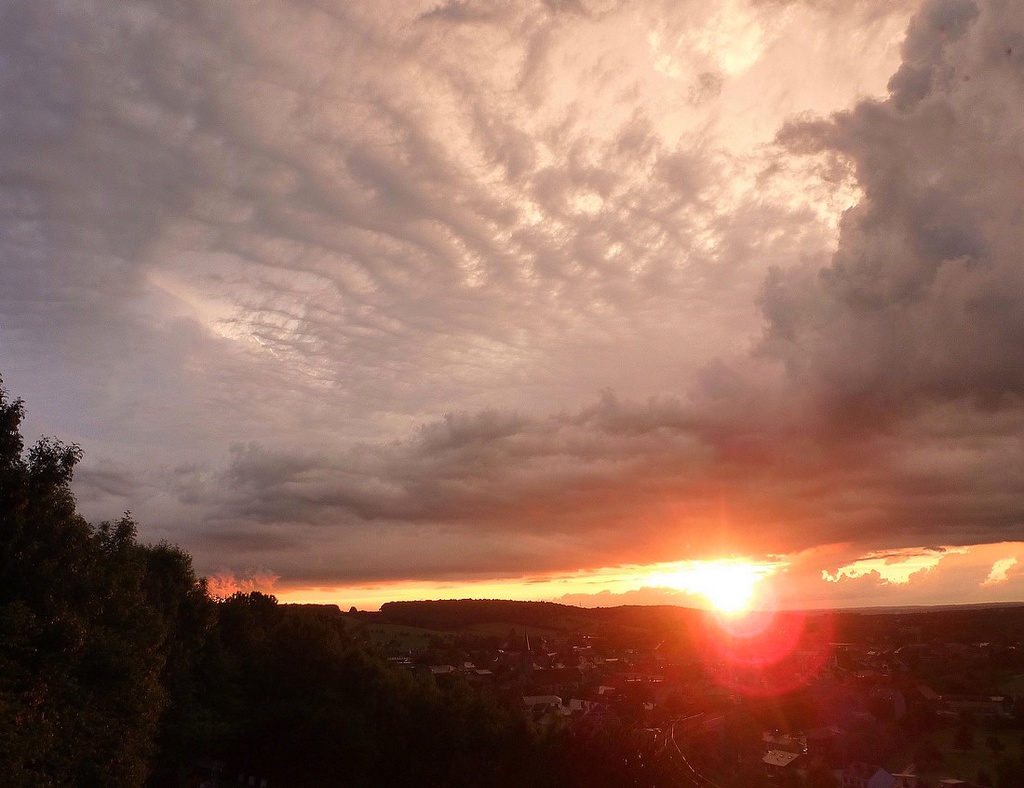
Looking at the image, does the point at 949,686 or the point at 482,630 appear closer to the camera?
the point at 949,686

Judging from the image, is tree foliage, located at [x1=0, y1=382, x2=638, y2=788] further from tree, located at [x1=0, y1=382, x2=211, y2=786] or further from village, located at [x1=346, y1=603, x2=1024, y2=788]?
village, located at [x1=346, y1=603, x2=1024, y2=788]

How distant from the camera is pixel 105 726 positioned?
22.8m

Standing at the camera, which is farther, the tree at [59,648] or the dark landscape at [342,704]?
the dark landscape at [342,704]

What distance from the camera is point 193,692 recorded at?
36.1 meters

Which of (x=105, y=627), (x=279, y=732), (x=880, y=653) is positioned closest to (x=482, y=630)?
(x=880, y=653)

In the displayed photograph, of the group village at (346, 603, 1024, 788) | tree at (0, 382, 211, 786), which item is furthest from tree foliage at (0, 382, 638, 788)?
village at (346, 603, 1024, 788)

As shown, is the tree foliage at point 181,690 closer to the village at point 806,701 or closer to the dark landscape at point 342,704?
the dark landscape at point 342,704

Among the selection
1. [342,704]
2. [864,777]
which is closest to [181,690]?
[342,704]

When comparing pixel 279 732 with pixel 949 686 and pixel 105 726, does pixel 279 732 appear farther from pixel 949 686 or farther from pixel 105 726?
pixel 949 686

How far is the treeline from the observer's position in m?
20.3

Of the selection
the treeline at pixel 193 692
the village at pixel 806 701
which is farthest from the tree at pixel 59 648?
the village at pixel 806 701

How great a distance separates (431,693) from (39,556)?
24582mm

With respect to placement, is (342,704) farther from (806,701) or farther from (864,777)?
(806,701)

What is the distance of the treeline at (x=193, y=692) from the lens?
66.7 feet
